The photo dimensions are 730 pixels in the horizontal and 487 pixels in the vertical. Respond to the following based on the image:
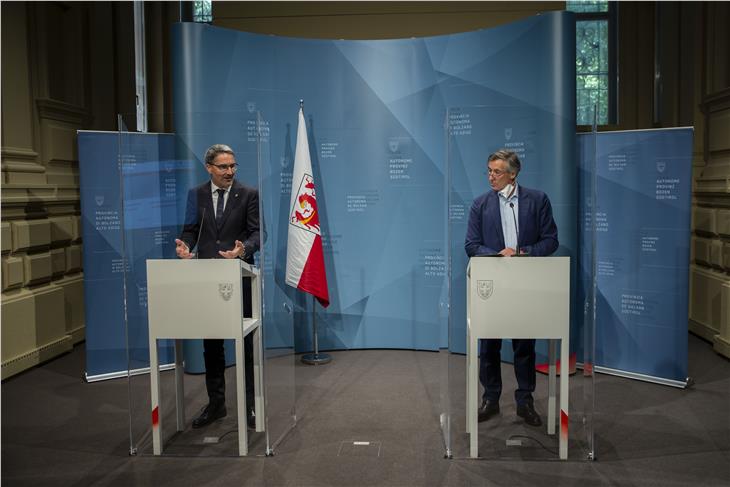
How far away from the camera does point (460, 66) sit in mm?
4996

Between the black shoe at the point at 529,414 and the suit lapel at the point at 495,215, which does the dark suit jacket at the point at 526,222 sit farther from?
the black shoe at the point at 529,414

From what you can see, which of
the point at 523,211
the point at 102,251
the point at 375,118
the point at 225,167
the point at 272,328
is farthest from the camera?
the point at 375,118

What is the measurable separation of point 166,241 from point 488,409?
1.72m

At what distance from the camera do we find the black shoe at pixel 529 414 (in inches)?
128

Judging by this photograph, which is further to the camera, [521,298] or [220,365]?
[220,365]

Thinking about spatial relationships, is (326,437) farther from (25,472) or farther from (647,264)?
(647,264)

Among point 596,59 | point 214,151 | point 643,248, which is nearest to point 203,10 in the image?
point 596,59

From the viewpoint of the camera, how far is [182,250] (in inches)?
122

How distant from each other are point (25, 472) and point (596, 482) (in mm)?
2564

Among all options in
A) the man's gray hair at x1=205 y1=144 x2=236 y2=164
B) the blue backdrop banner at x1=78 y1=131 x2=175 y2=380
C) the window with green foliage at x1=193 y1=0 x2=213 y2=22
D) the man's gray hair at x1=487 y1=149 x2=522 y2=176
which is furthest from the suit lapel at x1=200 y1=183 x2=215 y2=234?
the window with green foliage at x1=193 y1=0 x2=213 y2=22

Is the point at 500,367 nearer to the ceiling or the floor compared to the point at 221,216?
nearer to the floor

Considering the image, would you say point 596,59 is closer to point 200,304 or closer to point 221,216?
point 221,216

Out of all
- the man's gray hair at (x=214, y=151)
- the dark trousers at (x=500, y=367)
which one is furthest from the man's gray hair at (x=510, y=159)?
the man's gray hair at (x=214, y=151)

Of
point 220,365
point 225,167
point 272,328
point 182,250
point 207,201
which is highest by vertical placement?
point 225,167
